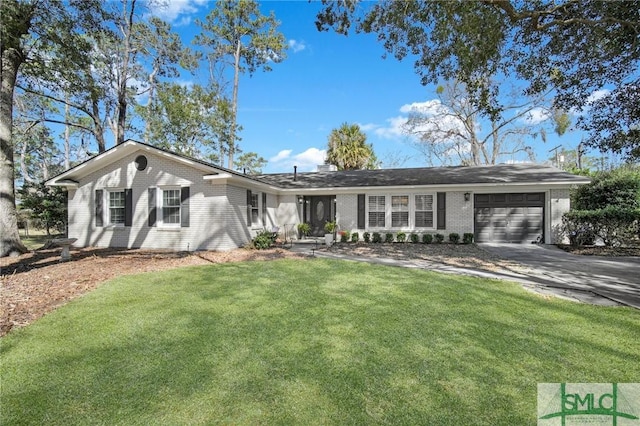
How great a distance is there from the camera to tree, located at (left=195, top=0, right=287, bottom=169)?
24.6 meters

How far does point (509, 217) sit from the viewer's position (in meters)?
13.9

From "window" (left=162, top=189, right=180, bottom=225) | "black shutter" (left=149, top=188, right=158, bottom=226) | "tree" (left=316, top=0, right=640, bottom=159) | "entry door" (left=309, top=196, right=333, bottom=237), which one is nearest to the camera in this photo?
"tree" (left=316, top=0, right=640, bottom=159)

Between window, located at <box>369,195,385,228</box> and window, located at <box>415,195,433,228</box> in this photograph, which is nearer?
window, located at <box>415,195,433,228</box>

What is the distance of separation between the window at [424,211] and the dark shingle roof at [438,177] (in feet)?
2.58

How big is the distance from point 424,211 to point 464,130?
16.7m

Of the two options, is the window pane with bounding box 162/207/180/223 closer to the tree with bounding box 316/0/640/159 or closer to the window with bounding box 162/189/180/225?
the window with bounding box 162/189/180/225

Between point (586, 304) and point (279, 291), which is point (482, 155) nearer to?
point (586, 304)

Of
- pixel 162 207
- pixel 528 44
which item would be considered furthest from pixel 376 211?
pixel 162 207

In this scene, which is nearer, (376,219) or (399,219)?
(399,219)

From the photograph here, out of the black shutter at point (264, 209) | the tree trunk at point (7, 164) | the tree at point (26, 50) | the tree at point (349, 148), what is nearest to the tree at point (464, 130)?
the tree at point (349, 148)

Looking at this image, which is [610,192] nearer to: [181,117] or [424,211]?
[424,211]

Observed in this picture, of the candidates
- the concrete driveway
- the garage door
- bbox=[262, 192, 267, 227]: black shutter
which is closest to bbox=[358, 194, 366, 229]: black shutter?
bbox=[262, 192, 267, 227]: black shutter

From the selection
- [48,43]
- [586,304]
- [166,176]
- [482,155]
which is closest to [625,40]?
[586,304]

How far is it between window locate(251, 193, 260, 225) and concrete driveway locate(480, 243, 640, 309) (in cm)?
963
